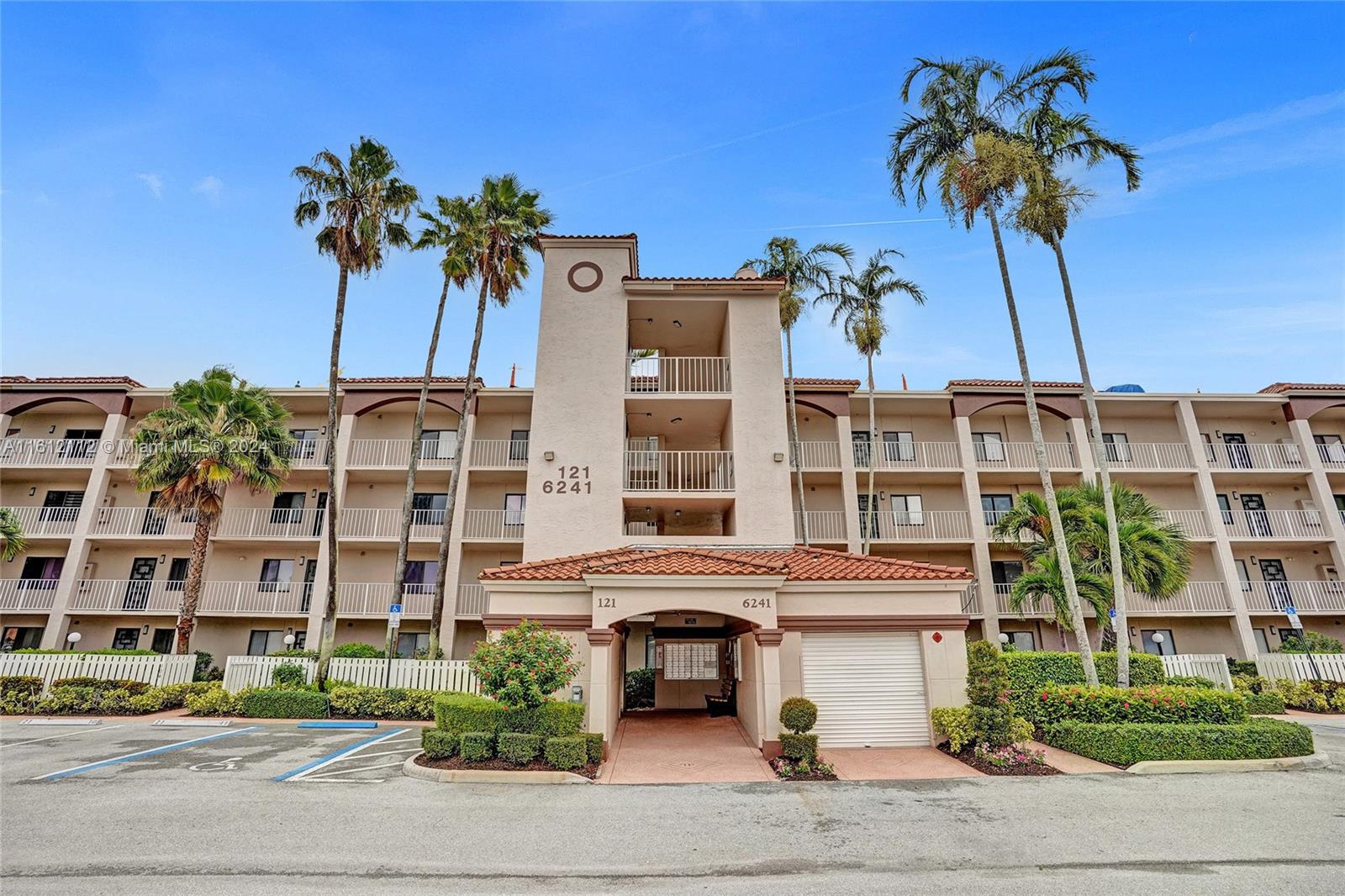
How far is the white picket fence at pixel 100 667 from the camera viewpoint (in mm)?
19438

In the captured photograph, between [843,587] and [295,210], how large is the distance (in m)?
21.9

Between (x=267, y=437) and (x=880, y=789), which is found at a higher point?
(x=267, y=437)

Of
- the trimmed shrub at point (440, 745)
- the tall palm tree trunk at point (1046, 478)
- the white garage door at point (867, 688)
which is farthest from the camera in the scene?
the tall palm tree trunk at point (1046, 478)

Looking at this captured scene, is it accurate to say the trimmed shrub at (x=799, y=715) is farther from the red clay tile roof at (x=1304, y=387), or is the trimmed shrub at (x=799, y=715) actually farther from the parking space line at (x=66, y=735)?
the red clay tile roof at (x=1304, y=387)

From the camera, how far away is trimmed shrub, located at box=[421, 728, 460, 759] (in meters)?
11.5

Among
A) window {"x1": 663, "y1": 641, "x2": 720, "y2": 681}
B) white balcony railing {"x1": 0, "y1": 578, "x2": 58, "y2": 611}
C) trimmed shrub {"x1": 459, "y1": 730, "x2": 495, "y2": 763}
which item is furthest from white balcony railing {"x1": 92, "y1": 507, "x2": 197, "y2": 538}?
trimmed shrub {"x1": 459, "y1": 730, "x2": 495, "y2": 763}

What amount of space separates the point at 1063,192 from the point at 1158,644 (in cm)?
1966

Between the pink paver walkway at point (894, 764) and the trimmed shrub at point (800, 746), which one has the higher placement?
the trimmed shrub at point (800, 746)

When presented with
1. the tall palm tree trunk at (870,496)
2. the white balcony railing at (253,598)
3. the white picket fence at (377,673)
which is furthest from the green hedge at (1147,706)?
the white balcony railing at (253,598)

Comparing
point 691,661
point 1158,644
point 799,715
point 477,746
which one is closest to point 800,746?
point 799,715

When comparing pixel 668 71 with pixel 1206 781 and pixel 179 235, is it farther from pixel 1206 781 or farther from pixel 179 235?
pixel 1206 781

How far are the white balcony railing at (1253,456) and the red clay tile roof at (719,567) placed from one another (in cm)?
2087

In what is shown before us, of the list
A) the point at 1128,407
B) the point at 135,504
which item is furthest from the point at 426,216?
the point at 1128,407

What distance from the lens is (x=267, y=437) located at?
22.9 metres
